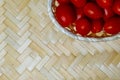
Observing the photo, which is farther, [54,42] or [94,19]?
[54,42]

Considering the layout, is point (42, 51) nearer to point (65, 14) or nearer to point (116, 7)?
point (65, 14)

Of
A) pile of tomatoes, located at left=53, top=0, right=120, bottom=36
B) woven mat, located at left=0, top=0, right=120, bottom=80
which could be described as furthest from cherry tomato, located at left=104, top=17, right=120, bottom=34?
woven mat, located at left=0, top=0, right=120, bottom=80

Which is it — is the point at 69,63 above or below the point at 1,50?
below

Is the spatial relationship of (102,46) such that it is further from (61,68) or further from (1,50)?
(1,50)

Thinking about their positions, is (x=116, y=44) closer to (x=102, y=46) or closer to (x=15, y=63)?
(x=102, y=46)

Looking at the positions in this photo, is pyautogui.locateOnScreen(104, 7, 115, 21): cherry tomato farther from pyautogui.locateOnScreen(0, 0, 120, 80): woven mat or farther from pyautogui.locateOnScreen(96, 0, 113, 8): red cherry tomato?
pyautogui.locateOnScreen(0, 0, 120, 80): woven mat

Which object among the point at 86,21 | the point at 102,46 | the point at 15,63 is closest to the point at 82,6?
the point at 86,21

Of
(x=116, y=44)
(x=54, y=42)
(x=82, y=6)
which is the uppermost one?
(x=82, y=6)
